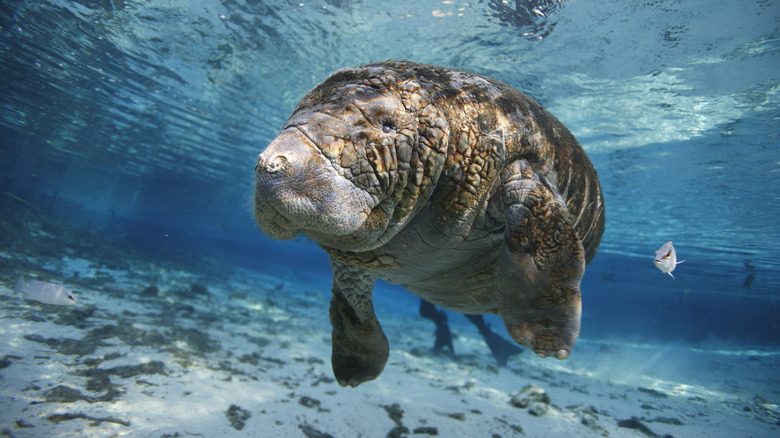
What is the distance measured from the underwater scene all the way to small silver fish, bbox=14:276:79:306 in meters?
0.05

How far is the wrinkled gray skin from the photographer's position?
5.25 ft

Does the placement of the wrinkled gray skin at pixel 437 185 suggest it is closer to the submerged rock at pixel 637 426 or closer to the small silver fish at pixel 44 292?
the small silver fish at pixel 44 292

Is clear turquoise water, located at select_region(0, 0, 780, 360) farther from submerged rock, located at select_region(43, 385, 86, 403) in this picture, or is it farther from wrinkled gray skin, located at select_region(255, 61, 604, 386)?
submerged rock, located at select_region(43, 385, 86, 403)

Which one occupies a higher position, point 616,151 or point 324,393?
point 616,151

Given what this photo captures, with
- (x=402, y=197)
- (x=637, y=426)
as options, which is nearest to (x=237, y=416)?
Answer: (x=402, y=197)

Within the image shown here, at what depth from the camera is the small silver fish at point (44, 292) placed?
524 centimetres

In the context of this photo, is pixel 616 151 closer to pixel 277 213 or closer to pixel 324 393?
pixel 324 393

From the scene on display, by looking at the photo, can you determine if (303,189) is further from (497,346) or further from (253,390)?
(497,346)

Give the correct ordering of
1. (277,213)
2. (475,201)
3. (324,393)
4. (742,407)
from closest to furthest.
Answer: (277,213)
(475,201)
(324,393)
(742,407)

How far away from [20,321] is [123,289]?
728 centimetres

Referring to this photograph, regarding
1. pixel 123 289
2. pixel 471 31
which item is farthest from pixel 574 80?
pixel 123 289

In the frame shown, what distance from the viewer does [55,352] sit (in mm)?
5426

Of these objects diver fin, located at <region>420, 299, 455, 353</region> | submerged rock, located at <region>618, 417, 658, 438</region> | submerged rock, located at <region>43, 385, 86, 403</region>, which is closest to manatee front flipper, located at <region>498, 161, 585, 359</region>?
submerged rock, located at <region>43, 385, 86, 403</region>

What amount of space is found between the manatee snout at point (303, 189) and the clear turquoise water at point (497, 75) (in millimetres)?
1037
